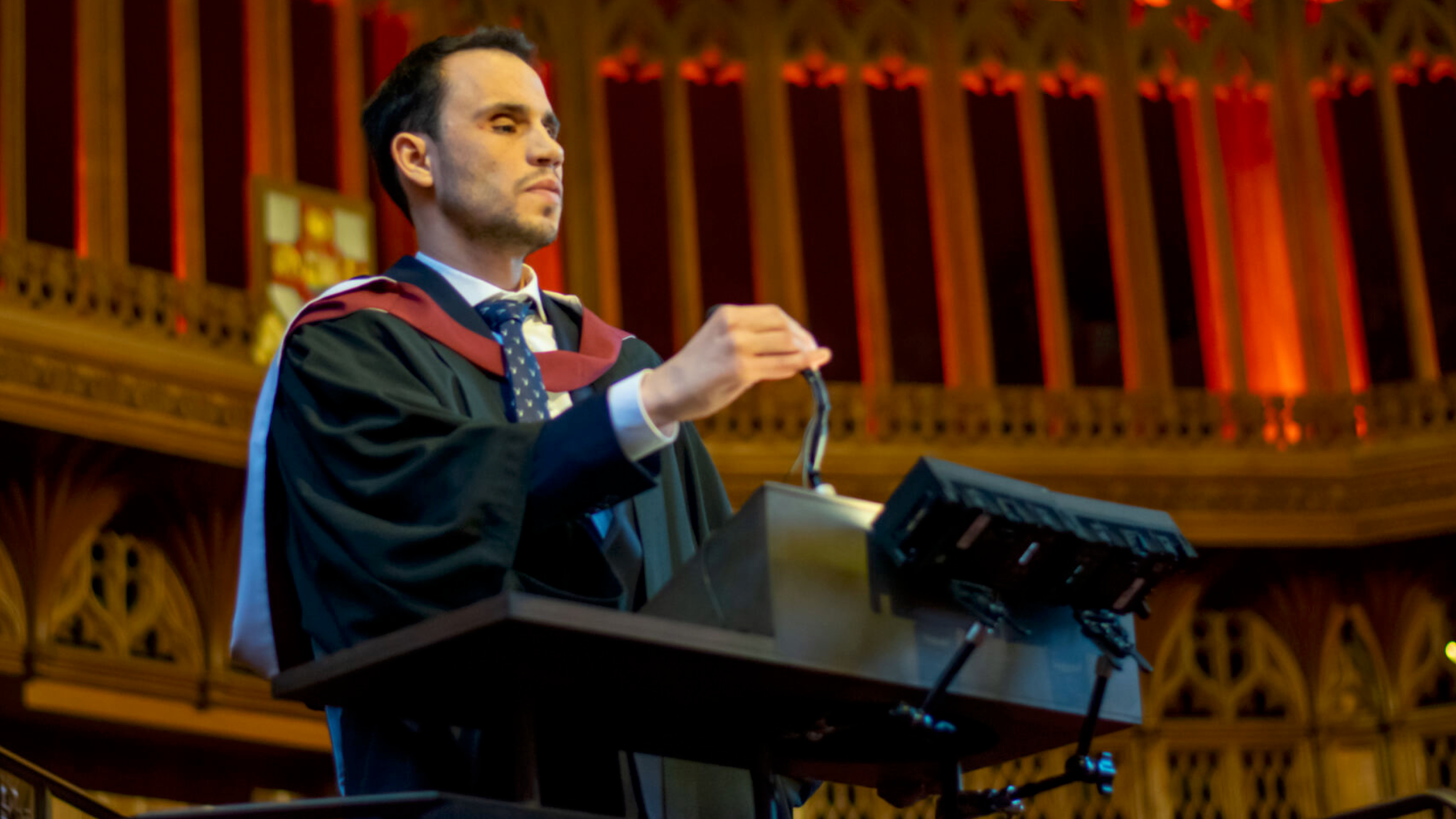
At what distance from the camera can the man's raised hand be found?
1.92 m

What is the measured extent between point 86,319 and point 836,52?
12.2 feet

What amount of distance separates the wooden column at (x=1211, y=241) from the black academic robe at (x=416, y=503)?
6.81 metres

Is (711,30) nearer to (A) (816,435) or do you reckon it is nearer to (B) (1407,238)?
(B) (1407,238)

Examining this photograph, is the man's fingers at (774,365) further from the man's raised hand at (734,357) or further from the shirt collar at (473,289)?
the shirt collar at (473,289)

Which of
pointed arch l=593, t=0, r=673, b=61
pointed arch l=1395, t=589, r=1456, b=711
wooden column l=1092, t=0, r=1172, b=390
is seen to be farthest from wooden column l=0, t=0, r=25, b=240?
pointed arch l=1395, t=589, r=1456, b=711

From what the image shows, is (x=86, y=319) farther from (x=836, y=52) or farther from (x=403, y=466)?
(x=403, y=466)

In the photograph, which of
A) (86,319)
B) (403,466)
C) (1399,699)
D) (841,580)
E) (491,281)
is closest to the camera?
(841,580)

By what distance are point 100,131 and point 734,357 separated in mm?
6044

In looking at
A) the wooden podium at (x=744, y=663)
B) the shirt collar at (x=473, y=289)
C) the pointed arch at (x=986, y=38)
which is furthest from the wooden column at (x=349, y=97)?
the wooden podium at (x=744, y=663)

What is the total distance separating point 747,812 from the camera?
228 centimetres

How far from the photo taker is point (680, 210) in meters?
8.74

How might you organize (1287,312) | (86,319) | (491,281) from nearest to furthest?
(491,281) → (86,319) → (1287,312)

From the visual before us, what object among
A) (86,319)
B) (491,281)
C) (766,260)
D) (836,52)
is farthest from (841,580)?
(836,52)

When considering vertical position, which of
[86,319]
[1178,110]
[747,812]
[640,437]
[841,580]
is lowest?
[747,812]
